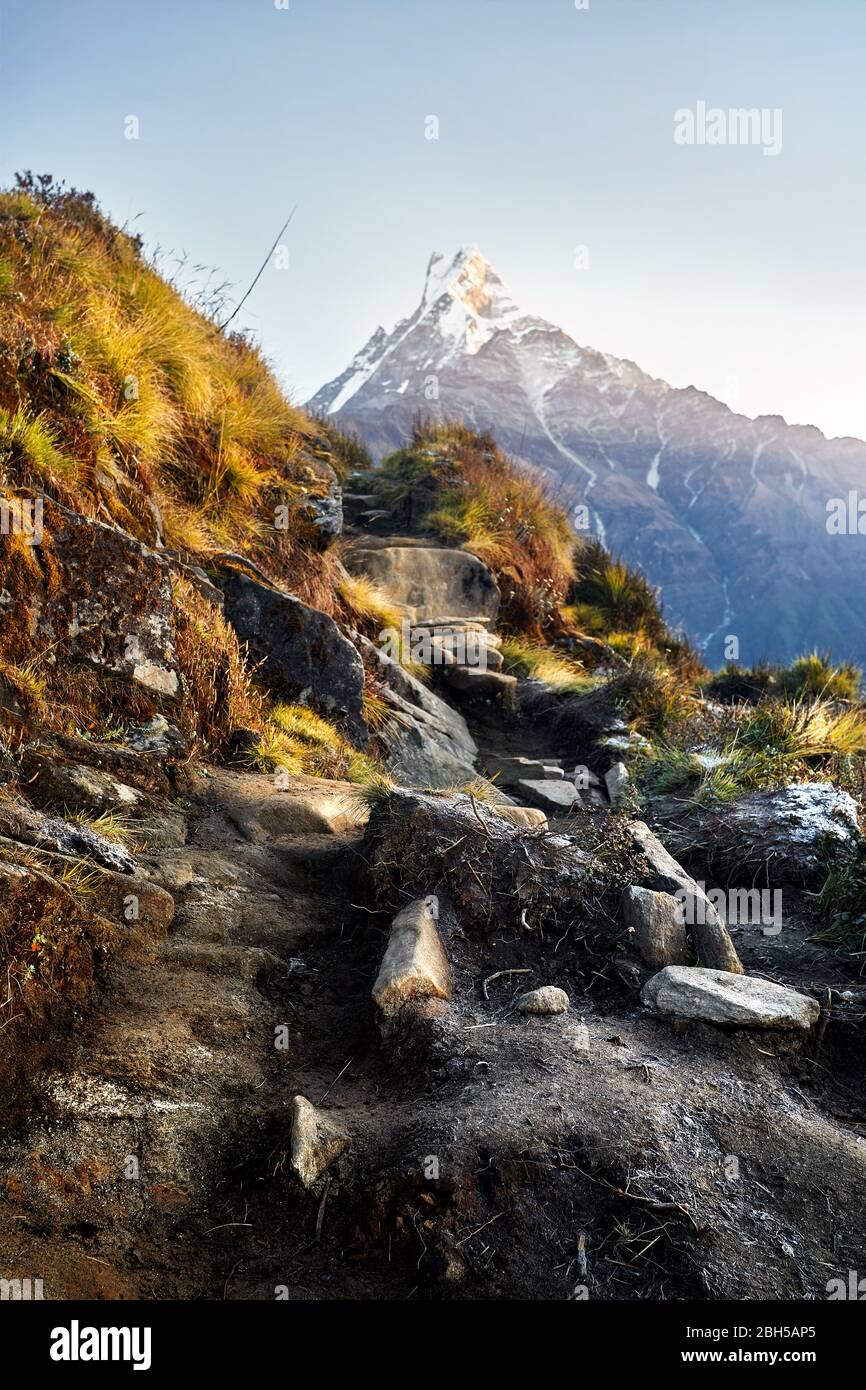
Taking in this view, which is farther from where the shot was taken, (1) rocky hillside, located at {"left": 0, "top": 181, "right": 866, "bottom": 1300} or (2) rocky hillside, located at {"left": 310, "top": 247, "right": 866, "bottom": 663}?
(2) rocky hillside, located at {"left": 310, "top": 247, "right": 866, "bottom": 663}

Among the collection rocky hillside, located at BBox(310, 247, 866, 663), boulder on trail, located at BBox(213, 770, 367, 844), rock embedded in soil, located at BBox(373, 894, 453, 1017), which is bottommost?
rock embedded in soil, located at BBox(373, 894, 453, 1017)

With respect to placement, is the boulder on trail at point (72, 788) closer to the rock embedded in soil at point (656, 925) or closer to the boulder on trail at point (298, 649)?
the boulder on trail at point (298, 649)

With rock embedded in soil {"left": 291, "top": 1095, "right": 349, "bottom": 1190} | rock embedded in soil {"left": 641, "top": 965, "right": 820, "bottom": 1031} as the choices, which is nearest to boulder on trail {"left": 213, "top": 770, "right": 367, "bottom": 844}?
rock embedded in soil {"left": 291, "top": 1095, "right": 349, "bottom": 1190}

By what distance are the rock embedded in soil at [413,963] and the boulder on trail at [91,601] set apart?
2168 mm

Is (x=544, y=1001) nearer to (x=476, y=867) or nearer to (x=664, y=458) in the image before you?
(x=476, y=867)

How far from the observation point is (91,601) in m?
4.55

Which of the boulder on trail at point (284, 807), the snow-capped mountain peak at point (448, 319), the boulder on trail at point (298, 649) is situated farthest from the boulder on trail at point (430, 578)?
the snow-capped mountain peak at point (448, 319)

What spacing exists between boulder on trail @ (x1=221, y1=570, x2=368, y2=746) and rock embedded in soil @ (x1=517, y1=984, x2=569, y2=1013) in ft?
11.4

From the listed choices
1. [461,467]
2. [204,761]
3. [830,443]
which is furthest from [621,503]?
[204,761]

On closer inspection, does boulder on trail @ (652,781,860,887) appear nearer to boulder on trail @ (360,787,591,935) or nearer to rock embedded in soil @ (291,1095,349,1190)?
boulder on trail @ (360,787,591,935)

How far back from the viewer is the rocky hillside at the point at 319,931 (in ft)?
7.37

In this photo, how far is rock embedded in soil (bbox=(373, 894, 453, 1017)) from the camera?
10.3 ft

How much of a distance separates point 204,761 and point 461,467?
1004 cm
